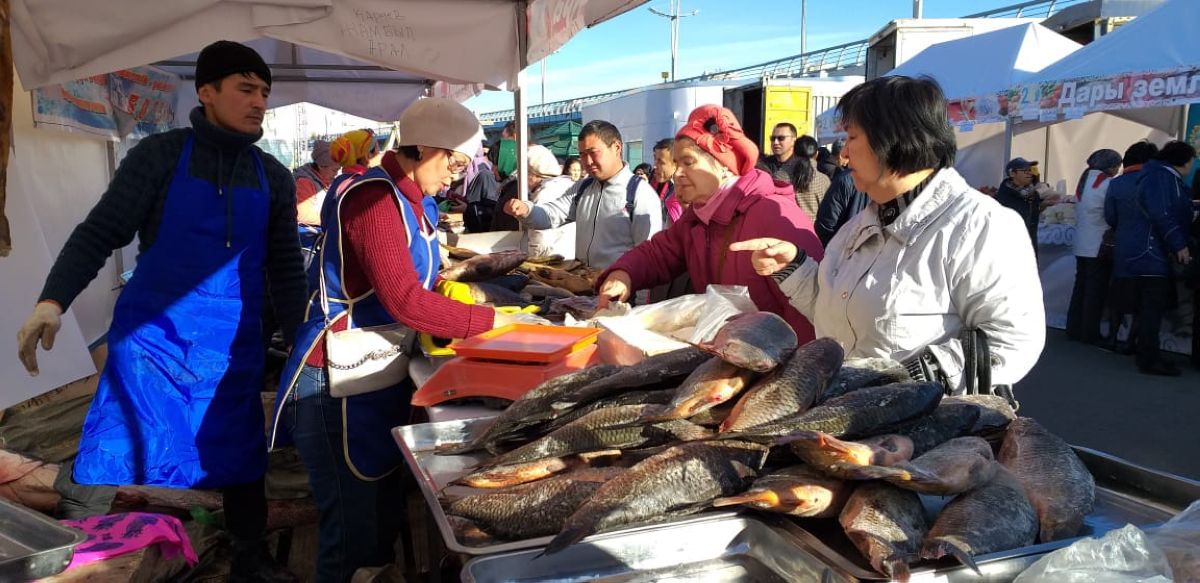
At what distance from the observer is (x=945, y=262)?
2.15m

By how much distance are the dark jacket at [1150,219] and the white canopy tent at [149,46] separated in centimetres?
639

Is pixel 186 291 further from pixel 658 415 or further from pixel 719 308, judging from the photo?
pixel 658 415

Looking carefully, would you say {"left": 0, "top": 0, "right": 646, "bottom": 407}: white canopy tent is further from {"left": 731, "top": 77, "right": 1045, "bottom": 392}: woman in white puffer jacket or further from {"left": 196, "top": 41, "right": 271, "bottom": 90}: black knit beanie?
{"left": 731, "top": 77, "right": 1045, "bottom": 392}: woman in white puffer jacket

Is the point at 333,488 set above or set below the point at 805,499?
below

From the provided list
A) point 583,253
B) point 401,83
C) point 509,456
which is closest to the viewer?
point 509,456

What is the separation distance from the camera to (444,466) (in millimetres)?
1672

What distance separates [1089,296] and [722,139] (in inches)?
295

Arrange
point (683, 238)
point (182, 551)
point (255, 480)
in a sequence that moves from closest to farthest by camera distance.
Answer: point (182, 551) < point (255, 480) < point (683, 238)

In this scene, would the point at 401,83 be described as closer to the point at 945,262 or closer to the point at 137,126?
the point at 137,126

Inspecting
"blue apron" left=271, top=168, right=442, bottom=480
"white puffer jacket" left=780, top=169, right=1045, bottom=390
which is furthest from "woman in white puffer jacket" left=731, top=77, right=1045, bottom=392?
"blue apron" left=271, top=168, right=442, bottom=480

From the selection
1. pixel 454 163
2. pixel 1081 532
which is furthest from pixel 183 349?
pixel 1081 532

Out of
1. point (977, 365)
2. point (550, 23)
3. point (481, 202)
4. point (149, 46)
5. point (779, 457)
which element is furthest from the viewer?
point (481, 202)

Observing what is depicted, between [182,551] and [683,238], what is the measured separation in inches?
91.6

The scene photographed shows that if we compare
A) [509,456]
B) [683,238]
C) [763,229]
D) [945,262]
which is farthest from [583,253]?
[509,456]
